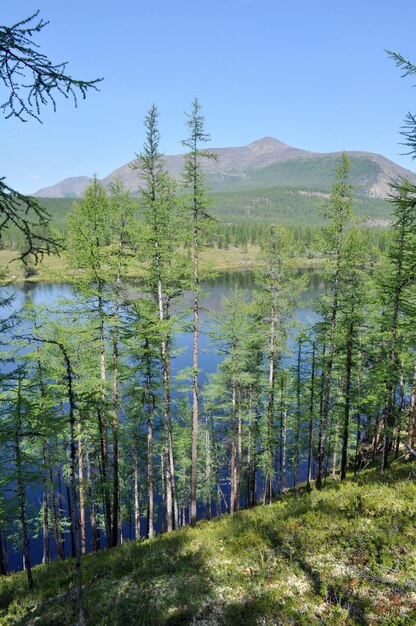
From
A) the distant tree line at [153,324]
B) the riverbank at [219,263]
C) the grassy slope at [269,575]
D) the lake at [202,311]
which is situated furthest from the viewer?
the riverbank at [219,263]

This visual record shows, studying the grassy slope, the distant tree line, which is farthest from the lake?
the grassy slope

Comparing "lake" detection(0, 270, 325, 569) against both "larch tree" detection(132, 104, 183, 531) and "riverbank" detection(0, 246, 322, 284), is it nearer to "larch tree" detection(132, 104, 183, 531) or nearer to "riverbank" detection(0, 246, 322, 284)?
"larch tree" detection(132, 104, 183, 531)

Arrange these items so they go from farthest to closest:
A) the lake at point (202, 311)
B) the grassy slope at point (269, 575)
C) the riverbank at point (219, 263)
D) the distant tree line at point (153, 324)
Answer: the riverbank at point (219, 263) → the lake at point (202, 311) → the distant tree line at point (153, 324) → the grassy slope at point (269, 575)

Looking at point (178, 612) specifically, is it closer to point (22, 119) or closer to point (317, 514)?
point (317, 514)

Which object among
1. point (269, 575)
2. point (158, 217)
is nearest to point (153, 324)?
point (158, 217)

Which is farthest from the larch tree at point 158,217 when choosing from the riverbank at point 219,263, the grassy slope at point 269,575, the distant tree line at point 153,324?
the riverbank at point 219,263

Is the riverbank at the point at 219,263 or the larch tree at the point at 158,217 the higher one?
the larch tree at the point at 158,217

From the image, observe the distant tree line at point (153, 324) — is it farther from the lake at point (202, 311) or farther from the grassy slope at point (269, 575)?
the grassy slope at point (269, 575)

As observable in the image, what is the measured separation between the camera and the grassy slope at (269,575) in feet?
29.3

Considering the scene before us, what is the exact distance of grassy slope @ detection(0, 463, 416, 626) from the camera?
8945 mm

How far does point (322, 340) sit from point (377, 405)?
6.01 m

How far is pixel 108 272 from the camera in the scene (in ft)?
53.0

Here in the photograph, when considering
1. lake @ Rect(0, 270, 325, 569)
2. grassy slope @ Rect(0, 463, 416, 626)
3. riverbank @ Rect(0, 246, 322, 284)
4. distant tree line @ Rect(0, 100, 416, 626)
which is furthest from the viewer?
riverbank @ Rect(0, 246, 322, 284)

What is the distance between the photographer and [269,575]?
10445 millimetres
